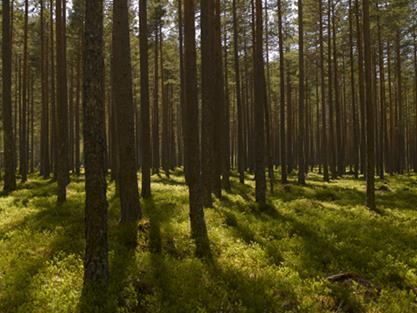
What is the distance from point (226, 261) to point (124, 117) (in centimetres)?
497

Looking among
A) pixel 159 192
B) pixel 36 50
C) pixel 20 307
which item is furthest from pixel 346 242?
pixel 36 50

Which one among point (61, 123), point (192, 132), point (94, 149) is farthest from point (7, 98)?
point (94, 149)

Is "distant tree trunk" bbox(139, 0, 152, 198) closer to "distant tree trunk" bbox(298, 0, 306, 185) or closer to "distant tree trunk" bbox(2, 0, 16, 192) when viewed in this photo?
"distant tree trunk" bbox(2, 0, 16, 192)

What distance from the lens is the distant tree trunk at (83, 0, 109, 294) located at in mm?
7285

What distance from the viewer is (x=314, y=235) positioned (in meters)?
11.5

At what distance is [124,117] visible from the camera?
11.4 meters

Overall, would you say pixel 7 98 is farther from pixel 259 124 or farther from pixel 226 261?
pixel 226 261

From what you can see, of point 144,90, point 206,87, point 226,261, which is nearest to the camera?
point 226,261

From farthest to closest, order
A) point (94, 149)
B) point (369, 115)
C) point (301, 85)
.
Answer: point (301, 85) → point (369, 115) → point (94, 149)

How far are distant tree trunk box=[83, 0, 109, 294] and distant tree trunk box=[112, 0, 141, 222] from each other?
147 inches

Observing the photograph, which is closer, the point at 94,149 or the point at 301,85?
the point at 94,149

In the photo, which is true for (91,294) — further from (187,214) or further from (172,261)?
(187,214)

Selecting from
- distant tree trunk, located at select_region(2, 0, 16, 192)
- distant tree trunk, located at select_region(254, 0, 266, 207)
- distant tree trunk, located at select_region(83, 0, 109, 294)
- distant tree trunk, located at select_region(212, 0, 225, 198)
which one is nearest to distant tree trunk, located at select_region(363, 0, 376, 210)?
distant tree trunk, located at select_region(254, 0, 266, 207)

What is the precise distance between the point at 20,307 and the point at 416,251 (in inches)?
359
